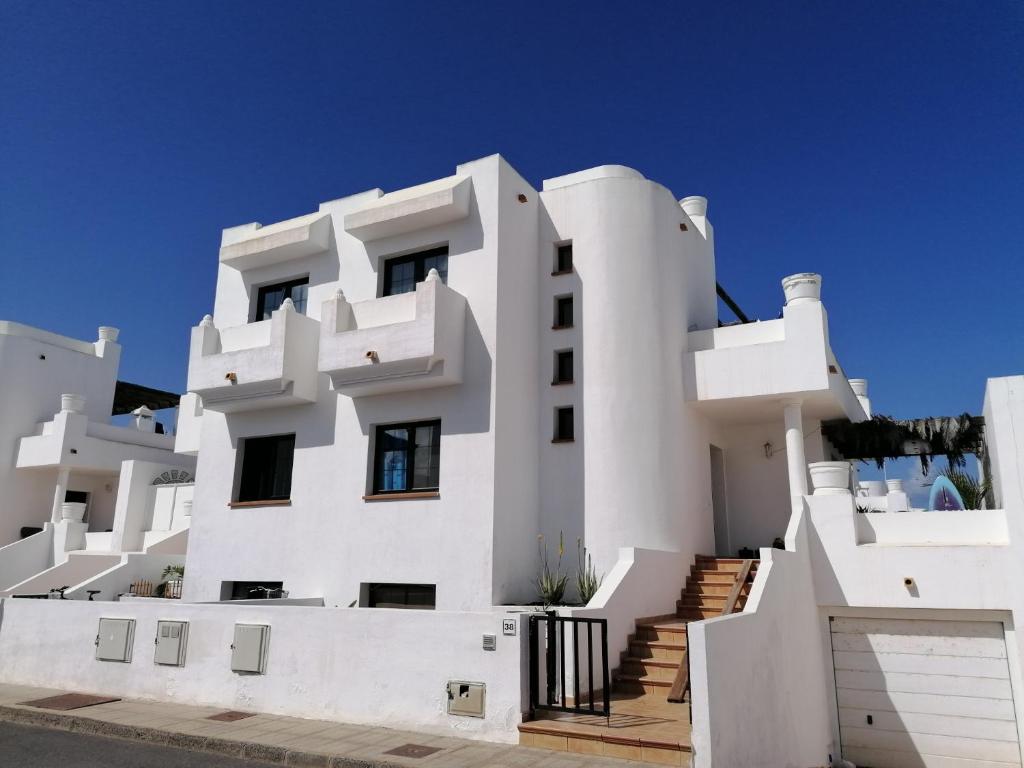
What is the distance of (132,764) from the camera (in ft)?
26.0

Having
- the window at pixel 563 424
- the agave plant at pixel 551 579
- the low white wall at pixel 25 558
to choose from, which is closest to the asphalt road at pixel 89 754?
the agave plant at pixel 551 579

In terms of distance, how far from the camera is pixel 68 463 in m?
25.9

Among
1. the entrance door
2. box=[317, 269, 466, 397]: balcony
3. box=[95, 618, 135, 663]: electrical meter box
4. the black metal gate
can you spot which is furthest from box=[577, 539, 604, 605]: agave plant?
box=[95, 618, 135, 663]: electrical meter box

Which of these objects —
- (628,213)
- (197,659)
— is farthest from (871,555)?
(197,659)

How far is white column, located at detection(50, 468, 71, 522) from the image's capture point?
25538 millimetres

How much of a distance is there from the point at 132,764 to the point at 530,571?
278 inches

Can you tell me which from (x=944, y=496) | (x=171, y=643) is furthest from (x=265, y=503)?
(x=944, y=496)

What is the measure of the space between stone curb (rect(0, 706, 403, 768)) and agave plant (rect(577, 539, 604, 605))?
5.55 m

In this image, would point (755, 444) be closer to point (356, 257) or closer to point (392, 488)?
point (392, 488)

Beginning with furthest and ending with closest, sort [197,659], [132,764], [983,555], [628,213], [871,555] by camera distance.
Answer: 1. [628,213]
2. [871,555]
3. [983,555]
4. [197,659]
5. [132,764]

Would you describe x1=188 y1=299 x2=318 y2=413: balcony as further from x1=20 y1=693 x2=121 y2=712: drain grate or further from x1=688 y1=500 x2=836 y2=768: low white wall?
x1=688 y1=500 x2=836 y2=768: low white wall

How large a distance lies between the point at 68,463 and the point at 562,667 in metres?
23.5

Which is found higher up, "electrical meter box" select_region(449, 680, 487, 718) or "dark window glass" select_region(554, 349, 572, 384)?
"dark window glass" select_region(554, 349, 572, 384)

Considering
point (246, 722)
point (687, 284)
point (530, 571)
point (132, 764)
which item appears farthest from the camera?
point (687, 284)
